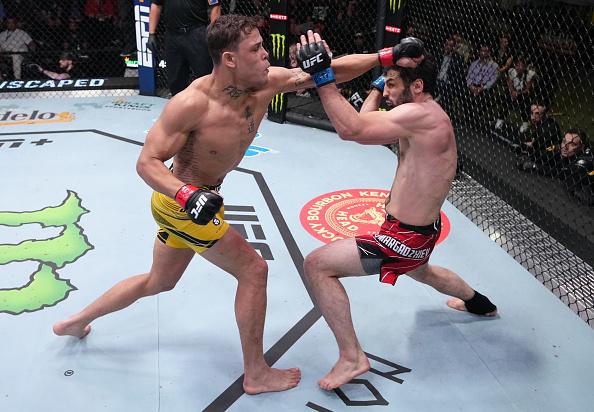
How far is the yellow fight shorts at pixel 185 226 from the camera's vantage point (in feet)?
6.33

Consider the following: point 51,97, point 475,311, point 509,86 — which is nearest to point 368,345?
point 475,311

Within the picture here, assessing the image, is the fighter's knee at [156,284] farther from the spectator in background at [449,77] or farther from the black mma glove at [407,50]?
the spectator in background at [449,77]

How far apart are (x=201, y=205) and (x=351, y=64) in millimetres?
977

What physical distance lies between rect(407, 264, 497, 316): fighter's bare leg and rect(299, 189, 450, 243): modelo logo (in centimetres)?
80

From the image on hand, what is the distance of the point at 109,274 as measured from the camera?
9.47 ft

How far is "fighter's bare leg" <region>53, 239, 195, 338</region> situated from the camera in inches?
85.2

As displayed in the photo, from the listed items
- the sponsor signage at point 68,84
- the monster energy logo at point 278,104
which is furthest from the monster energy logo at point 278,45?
the sponsor signage at point 68,84

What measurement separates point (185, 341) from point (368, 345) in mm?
783

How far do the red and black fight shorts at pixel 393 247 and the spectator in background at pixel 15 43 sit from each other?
208 inches

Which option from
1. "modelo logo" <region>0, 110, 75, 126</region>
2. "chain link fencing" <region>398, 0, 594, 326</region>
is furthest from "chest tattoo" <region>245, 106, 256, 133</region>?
"modelo logo" <region>0, 110, 75, 126</region>

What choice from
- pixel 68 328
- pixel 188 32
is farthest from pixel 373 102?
pixel 188 32

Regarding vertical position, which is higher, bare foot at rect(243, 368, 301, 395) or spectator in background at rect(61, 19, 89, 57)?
spectator in background at rect(61, 19, 89, 57)

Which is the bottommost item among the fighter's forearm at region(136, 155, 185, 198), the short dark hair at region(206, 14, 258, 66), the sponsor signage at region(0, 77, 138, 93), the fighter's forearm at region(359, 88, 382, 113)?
the sponsor signage at region(0, 77, 138, 93)

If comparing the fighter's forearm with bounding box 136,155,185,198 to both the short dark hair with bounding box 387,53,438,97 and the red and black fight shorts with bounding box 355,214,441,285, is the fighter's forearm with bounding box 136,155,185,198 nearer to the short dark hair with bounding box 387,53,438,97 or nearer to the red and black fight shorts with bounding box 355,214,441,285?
the red and black fight shorts with bounding box 355,214,441,285
